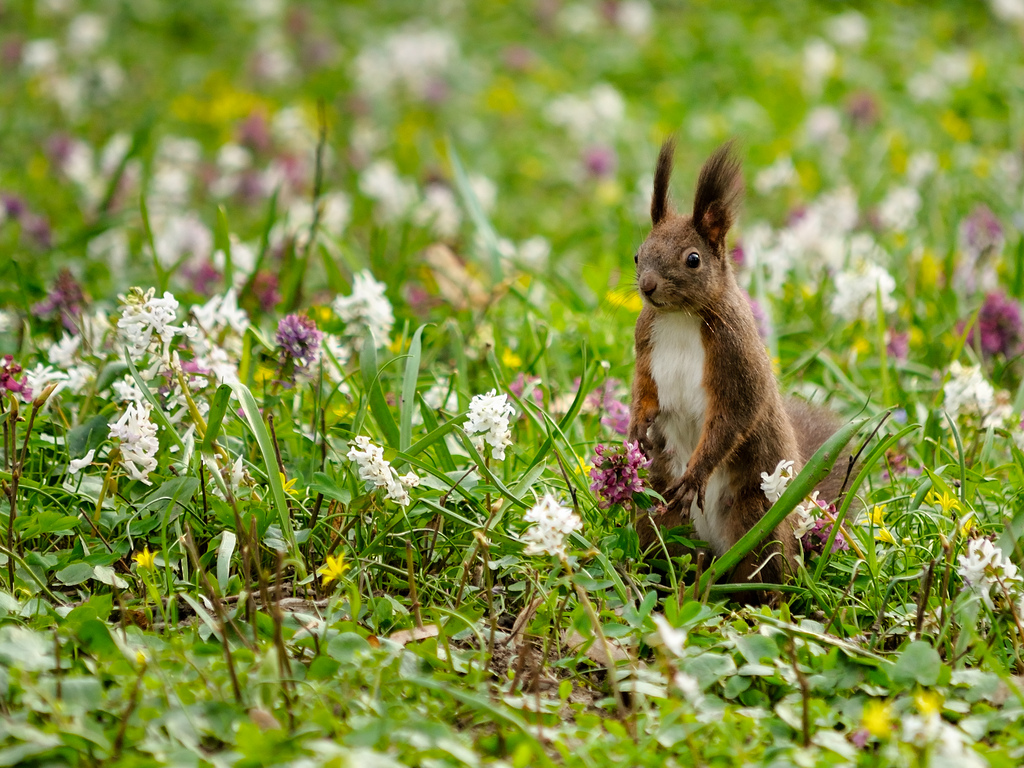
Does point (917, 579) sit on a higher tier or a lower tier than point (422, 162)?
lower

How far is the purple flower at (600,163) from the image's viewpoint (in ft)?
22.0

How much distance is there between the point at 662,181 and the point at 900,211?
3157 millimetres

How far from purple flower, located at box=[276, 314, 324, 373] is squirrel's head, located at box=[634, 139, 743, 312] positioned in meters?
0.84

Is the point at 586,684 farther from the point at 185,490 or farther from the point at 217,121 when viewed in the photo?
the point at 217,121

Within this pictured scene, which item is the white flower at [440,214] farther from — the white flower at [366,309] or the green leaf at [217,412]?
the green leaf at [217,412]

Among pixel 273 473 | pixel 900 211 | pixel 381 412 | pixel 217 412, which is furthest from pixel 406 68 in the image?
pixel 273 473

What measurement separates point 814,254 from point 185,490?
3197mm

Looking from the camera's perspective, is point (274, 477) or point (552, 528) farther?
point (274, 477)

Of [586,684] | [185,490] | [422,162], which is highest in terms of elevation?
[422,162]

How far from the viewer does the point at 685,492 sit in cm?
260

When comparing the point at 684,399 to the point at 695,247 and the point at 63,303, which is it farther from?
the point at 63,303

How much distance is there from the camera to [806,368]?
13.4 feet

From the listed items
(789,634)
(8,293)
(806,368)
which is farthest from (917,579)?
(8,293)

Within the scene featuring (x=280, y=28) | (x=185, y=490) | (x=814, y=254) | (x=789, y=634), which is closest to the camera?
(x=789, y=634)
